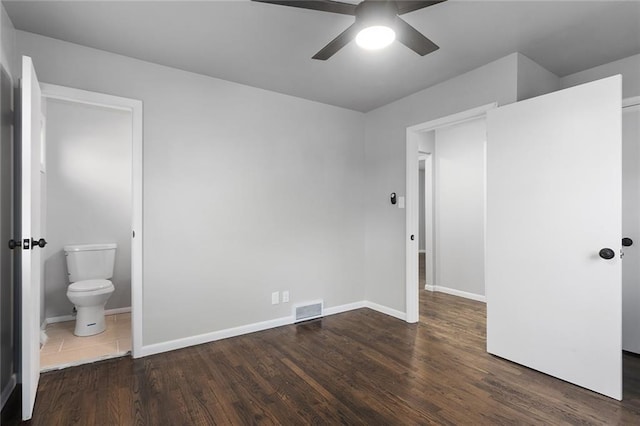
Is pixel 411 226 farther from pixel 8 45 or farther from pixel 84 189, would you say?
pixel 84 189

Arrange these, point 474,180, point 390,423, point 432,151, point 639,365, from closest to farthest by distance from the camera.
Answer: point 390,423
point 639,365
point 474,180
point 432,151

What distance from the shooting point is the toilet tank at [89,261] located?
3.54 meters

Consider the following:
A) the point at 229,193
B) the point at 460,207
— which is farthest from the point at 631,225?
the point at 229,193

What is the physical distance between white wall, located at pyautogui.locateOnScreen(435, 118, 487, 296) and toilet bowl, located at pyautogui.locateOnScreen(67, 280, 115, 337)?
4.28 m

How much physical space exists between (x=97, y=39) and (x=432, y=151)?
430 cm

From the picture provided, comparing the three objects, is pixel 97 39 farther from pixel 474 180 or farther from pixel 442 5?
pixel 474 180

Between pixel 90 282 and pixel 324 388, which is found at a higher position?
pixel 90 282

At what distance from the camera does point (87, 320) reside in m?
3.21

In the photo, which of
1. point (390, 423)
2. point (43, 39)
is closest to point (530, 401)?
point (390, 423)

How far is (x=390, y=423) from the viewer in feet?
6.09

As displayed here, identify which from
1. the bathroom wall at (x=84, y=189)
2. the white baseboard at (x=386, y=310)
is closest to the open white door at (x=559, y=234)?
the white baseboard at (x=386, y=310)

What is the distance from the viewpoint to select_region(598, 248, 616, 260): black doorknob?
2.09 meters

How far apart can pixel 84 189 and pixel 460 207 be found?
4.82 meters

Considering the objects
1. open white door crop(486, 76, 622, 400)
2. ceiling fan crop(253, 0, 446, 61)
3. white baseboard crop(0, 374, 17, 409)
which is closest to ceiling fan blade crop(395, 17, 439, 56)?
ceiling fan crop(253, 0, 446, 61)
